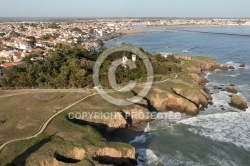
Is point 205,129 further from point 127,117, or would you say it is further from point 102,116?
point 102,116

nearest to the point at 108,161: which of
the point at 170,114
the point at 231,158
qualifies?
the point at 231,158

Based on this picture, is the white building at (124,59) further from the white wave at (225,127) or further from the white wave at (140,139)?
the white wave at (140,139)

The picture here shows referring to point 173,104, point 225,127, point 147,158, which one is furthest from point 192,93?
point 147,158

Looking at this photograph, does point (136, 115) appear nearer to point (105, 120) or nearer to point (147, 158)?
point (105, 120)

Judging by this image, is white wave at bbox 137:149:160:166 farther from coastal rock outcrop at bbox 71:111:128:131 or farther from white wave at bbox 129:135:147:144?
coastal rock outcrop at bbox 71:111:128:131

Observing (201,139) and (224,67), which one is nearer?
(201,139)

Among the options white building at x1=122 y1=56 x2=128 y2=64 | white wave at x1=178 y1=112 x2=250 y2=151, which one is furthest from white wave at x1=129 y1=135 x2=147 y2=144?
white building at x1=122 y1=56 x2=128 y2=64
